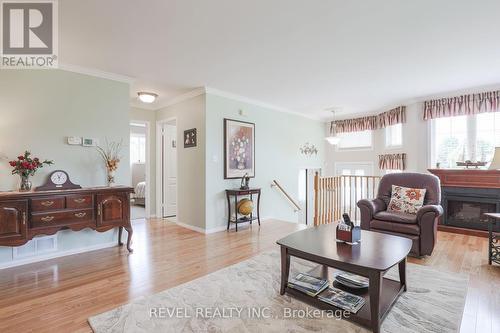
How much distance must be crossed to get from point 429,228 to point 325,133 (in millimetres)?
4775

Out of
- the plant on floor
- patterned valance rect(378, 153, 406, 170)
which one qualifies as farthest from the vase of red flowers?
patterned valance rect(378, 153, 406, 170)

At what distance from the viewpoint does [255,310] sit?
206 centimetres

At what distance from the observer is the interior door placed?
19.0 ft

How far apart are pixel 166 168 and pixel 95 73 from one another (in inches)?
102

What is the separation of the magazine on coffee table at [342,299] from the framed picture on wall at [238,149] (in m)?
2.96

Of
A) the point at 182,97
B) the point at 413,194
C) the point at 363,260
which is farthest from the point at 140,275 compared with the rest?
the point at 413,194

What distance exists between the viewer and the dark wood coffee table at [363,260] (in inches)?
69.1

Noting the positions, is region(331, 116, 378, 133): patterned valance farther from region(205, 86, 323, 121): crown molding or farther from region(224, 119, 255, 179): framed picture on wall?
region(224, 119, 255, 179): framed picture on wall

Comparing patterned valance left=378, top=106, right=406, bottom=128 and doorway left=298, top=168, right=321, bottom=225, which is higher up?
patterned valance left=378, top=106, right=406, bottom=128

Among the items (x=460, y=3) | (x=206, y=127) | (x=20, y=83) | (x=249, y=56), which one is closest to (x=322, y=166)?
(x=206, y=127)

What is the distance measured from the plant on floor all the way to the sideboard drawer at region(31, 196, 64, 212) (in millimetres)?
723

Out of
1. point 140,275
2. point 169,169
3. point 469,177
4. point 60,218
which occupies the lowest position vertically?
point 140,275

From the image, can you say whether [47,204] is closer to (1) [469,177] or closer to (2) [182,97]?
(2) [182,97]

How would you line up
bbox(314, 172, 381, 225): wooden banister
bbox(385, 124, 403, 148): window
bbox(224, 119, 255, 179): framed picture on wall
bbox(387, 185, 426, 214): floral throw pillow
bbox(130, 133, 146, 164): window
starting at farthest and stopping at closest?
bbox(130, 133, 146, 164): window → bbox(385, 124, 403, 148): window → bbox(314, 172, 381, 225): wooden banister → bbox(224, 119, 255, 179): framed picture on wall → bbox(387, 185, 426, 214): floral throw pillow
